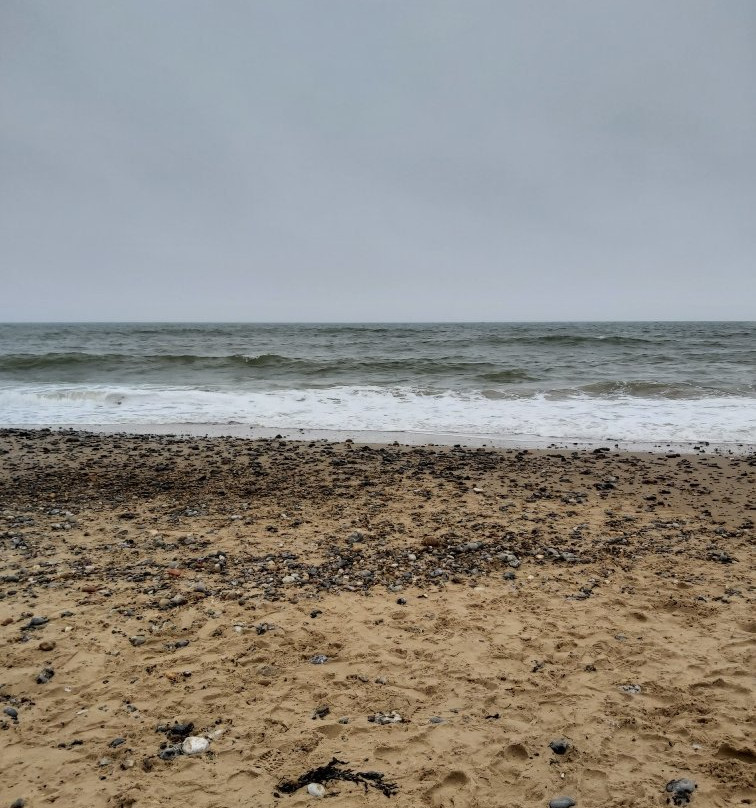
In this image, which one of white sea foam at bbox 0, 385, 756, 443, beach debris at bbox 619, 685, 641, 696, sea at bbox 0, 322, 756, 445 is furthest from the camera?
sea at bbox 0, 322, 756, 445

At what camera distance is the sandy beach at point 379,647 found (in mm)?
2568

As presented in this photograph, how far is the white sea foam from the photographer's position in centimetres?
1118

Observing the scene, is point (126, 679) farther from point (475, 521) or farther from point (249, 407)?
point (249, 407)

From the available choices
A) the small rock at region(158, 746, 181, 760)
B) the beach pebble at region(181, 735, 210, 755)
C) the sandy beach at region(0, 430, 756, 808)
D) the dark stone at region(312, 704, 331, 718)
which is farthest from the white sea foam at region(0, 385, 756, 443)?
the small rock at region(158, 746, 181, 760)

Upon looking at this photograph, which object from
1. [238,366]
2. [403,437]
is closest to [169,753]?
[403,437]

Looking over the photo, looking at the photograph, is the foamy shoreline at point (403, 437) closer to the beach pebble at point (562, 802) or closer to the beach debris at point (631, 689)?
the beach debris at point (631, 689)

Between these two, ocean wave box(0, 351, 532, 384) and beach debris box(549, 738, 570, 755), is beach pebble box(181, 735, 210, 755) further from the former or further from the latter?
ocean wave box(0, 351, 532, 384)

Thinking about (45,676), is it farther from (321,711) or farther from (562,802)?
(562,802)

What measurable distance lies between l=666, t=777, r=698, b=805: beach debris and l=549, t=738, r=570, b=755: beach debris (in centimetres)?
48

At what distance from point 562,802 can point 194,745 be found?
6.23 ft

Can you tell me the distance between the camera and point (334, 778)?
2539mm

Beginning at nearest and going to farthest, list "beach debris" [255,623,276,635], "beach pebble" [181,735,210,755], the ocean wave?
"beach pebble" [181,735,210,755], "beach debris" [255,623,276,635], the ocean wave

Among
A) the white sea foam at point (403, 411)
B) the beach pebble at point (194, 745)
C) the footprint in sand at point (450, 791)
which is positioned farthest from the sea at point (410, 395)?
the beach pebble at point (194, 745)

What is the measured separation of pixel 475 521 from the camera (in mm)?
5867
